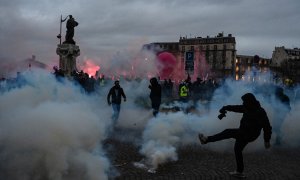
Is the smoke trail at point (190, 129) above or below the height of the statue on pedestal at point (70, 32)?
below

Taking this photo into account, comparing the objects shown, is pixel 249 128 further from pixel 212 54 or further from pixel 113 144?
pixel 212 54

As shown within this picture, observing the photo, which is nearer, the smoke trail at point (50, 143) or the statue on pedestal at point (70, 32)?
the smoke trail at point (50, 143)

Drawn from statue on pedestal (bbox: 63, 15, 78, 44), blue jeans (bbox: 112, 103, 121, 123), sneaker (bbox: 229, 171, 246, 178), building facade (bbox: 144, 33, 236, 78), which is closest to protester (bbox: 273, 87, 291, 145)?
sneaker (bbox: 229, 171, 246, 178)

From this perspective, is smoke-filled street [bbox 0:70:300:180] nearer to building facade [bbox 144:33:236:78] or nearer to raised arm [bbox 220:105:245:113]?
raised arm [bbox 220:105:245:113]

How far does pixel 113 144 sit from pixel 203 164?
2.97m

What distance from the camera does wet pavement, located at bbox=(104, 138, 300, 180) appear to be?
8031mm

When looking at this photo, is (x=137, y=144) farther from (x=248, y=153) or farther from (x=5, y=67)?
(x=5, y=67)

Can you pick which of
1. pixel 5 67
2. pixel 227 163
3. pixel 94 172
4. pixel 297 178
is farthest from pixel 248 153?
pixel 5 67

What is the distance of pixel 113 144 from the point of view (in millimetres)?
11195

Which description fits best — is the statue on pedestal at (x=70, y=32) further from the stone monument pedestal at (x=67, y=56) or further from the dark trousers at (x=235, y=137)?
the dark trousers at (x=235, y=137)

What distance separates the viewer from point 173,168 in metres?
8.56

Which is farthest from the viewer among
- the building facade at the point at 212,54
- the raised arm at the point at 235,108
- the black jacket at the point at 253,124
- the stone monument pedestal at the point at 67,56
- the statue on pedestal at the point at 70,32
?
the building facade at the point at 212,54

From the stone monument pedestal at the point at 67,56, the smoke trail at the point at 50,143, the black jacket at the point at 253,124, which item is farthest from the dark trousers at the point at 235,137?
the stone monument pedestal at the point at 67,56

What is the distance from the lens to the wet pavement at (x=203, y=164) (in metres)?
8.03
